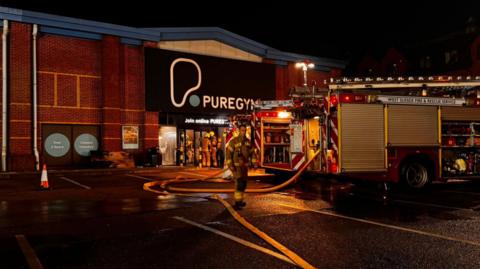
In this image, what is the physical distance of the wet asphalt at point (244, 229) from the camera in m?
5.10

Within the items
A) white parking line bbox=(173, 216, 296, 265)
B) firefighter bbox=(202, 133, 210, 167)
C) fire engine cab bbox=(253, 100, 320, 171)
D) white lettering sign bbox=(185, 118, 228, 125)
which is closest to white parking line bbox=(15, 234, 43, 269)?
white parking line bbox=(173, 216, 296, 265)

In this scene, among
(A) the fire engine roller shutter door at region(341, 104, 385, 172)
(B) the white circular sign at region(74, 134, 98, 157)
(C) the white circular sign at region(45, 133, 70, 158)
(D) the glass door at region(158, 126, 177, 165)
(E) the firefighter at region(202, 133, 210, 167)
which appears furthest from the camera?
(D) the glass door at region(158, 126, 177, 165)

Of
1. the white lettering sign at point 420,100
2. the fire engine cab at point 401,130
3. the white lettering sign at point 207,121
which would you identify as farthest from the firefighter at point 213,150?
the white lettering sign at point 420,100

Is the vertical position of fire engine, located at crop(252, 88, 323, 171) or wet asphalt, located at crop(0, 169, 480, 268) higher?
fire engine, located at crop(252, 88, 323, 171)

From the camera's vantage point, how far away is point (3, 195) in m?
11.1

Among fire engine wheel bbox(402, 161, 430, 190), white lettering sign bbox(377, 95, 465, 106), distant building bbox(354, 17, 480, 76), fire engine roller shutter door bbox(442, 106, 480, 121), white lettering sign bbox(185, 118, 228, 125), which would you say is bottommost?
fire engine wheel bbox(402, 161, 430, 190)

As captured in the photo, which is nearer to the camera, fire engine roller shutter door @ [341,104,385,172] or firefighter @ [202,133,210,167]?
fire engine roller shutter door @ [341,104,385,172]

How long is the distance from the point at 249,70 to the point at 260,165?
1386cm

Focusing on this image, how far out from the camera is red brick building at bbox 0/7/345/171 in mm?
19984

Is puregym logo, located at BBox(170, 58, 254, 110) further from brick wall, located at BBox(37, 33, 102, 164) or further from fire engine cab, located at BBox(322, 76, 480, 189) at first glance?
fire engine cab, located at BBox(322, 76, 480, 189)

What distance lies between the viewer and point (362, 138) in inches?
433

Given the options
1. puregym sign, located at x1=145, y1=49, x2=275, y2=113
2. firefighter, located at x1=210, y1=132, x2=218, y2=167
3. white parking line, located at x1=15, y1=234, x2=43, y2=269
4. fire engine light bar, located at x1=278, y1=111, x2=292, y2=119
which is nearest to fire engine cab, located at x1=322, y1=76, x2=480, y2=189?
fire engine light bar, located at x1=278, y1=111, x2=292, y2=119

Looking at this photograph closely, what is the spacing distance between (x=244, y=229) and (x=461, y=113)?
8211mm

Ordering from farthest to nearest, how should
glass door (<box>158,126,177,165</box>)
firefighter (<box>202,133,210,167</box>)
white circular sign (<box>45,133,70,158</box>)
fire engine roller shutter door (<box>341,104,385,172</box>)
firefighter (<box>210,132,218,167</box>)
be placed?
glass door (<box>158,126,177,165</box>) < firefighter (<box>202,133,210,167</box>) < firefighter (<box>210,132,218,167</box>) < white circular sign (<box>45,133,70,158</box>) < fire engine roller shutter door (<box>341,104,385,172</box>)
